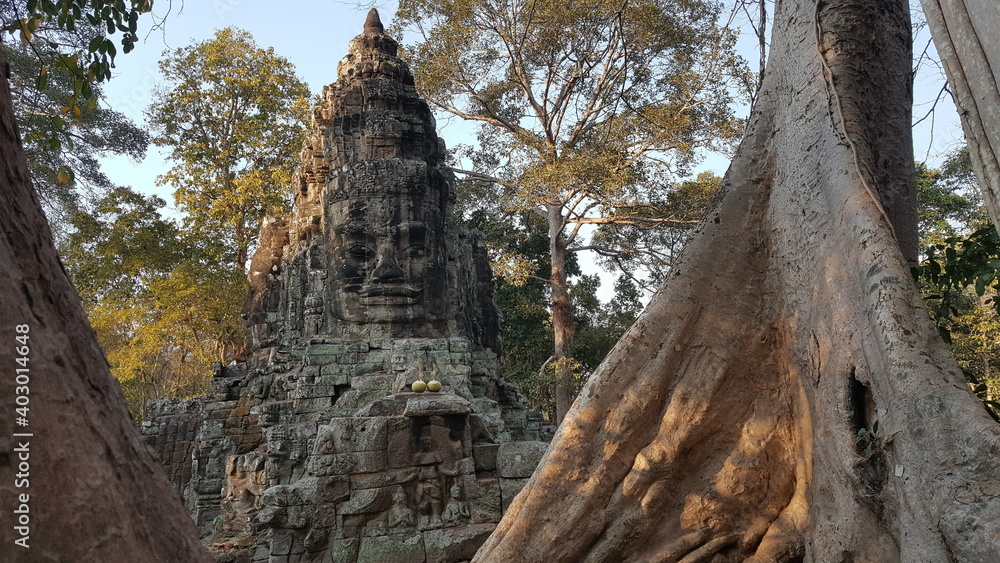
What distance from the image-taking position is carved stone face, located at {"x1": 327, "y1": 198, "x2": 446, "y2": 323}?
1037 centimetres

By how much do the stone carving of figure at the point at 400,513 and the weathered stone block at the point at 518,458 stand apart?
0.85 meters

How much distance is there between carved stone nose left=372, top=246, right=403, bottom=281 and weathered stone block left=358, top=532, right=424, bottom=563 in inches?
226

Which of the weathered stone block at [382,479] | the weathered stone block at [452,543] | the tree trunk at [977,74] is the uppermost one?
the tree trunk at [977,74]

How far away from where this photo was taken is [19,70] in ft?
38.8

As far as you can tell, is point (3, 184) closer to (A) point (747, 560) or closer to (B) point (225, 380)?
(A) point (747, 560)

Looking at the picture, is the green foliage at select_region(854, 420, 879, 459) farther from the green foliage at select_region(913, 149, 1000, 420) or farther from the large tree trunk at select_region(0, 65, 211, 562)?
the large tree trunk at select_region(0, 65, 211, 562)

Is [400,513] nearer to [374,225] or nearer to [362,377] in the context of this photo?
[362,377]

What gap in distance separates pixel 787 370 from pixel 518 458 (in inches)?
120

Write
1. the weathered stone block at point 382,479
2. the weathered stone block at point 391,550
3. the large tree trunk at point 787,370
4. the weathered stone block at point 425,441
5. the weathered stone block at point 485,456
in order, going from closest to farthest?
1. the large tree trunk at point 787,370
2. the weathered stone block at point 391,550
3. the weathered stone block at point 382,479
4. the weathered stone block at point 425,441
5. the weathered stone block at point 485,456

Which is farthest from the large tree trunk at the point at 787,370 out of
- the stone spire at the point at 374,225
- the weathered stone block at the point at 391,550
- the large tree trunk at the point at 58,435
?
the stone spire at the point at 374,225

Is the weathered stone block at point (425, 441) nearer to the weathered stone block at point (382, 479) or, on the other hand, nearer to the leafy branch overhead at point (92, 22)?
the weathered stone block at point (382, 479)

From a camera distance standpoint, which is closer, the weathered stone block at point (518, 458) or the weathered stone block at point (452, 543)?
the weathered stone block at point (452, 543)

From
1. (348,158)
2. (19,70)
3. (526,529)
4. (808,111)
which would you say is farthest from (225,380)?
(808,111)

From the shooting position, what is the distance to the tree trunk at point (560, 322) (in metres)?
13.9
